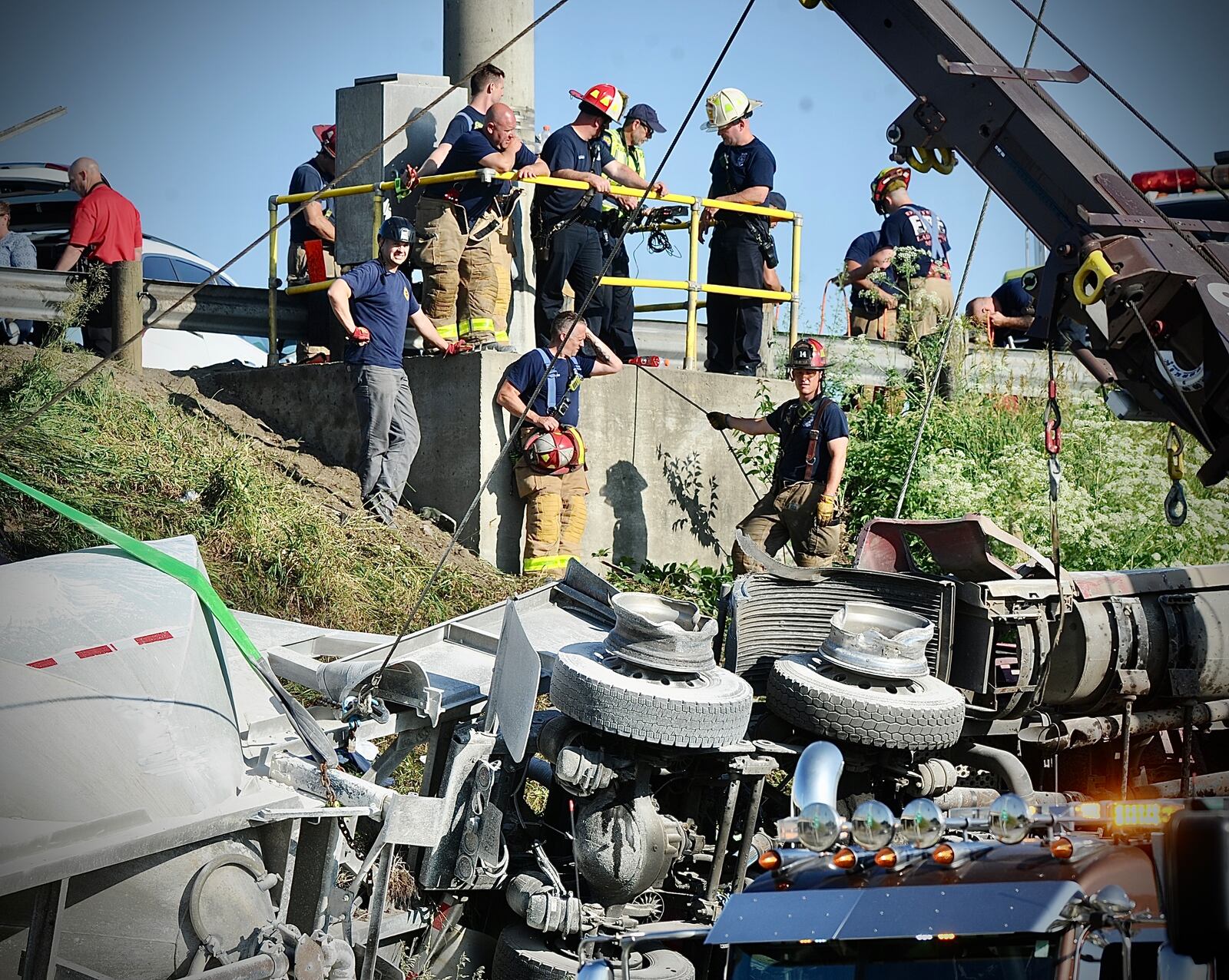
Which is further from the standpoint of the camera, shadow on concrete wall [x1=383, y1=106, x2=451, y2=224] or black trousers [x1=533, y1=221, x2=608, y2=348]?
shadow on concrete wall [x1=383, y1=106, x2=451, y2=224]

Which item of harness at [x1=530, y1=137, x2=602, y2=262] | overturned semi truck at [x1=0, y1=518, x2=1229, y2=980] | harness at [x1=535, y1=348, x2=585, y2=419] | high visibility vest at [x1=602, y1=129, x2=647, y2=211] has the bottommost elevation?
overturned semi truck at [x1=0, y1=518, x2=1229, y2=980]

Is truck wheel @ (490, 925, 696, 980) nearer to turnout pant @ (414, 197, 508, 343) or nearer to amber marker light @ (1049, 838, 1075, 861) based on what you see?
amber marker light @ (1049, 838, 1075, 861)

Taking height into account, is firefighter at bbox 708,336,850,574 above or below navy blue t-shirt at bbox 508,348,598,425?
below

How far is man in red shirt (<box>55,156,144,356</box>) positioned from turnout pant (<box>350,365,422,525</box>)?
295cm

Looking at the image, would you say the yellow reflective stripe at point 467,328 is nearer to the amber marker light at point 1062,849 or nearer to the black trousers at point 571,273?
the black trousers at point 571,273

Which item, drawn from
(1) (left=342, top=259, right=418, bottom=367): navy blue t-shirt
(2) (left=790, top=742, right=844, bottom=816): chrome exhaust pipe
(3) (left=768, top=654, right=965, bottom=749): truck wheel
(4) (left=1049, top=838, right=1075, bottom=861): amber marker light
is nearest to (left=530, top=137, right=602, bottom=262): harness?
(1) (left=342, top=259, right=418, bottom=367): navy blue t-shirt

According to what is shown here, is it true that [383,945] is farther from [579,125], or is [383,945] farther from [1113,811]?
[579,125]

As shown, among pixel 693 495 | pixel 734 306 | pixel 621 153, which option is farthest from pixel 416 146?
pixel 693 495

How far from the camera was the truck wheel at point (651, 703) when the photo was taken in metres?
5.70

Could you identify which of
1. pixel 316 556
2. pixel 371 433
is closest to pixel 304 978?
pixel 316 556

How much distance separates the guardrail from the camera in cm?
1148

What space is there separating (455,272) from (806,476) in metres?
3.25

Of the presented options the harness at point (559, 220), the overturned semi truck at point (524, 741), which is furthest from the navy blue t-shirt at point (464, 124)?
the overturned semi truck at point (524, 741)

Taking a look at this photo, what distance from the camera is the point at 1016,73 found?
7.04 meters
